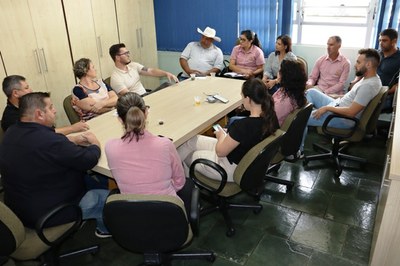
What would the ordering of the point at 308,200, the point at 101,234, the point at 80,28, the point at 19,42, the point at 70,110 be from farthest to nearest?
the point at 80,28
the point at 19,42
the point at 70,110
the point at 308,200
the point at 101,234

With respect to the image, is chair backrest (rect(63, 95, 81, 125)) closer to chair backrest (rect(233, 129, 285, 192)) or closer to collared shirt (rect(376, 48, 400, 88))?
chair backrest (rect(233, 129, 285, 192))

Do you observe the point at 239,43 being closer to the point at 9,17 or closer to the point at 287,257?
the point at 9,17

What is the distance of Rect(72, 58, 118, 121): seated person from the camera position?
294cm

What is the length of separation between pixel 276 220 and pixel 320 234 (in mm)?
334

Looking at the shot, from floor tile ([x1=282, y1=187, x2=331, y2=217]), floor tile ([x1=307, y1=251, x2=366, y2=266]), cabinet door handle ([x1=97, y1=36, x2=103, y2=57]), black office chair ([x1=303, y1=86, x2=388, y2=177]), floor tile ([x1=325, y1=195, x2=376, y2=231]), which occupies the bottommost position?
floor tile ([x1=307, y1=251, x2=366, y2=266])

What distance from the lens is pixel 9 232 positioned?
157cm

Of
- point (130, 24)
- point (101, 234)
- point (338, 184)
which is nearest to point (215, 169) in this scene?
point (101, 234)

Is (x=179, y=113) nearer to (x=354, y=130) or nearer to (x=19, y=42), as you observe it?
(x=354, y=130)

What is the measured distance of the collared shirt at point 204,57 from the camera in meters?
4.64

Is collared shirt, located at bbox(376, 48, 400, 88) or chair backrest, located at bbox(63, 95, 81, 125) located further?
collared shirt, located at bbox(376, 48, 400, 88)

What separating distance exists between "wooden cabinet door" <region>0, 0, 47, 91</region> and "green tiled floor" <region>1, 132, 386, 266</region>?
2135 millimetres

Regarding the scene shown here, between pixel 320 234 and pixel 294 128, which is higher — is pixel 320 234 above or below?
below

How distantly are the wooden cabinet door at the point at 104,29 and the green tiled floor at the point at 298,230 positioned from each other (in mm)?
2690

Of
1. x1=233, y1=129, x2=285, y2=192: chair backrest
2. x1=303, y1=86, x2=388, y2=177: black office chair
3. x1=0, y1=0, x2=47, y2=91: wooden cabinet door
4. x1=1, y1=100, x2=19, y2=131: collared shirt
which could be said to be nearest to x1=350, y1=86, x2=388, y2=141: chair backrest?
x1=303, y1=86, x2=388, y2=177: black office chair
